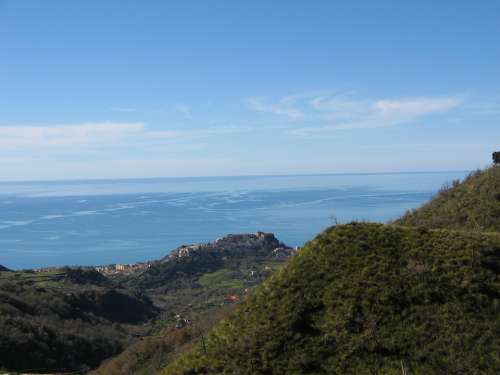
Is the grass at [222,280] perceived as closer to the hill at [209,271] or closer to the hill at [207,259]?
A: the hill at [209,271]

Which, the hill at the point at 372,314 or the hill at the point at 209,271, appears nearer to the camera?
the hill at the point at 372,314

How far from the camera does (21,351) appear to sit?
35.4 metres

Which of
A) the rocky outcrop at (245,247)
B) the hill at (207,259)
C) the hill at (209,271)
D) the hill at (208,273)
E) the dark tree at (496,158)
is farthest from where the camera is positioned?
the rocky outcrop at (245,247)

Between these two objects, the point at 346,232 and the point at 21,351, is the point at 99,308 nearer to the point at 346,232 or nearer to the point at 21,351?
the point at 21,351

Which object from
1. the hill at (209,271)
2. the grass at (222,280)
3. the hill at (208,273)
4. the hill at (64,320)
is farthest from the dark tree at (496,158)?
the grass at (222,280)

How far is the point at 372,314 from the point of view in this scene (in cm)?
1173

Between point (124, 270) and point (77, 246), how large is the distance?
57076 mm

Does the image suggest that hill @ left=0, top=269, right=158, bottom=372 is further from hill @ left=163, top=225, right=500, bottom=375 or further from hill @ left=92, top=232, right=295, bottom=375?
hill @ left=163, top=225, right=500, bottom=375

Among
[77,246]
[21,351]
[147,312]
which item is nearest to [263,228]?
[77,246]

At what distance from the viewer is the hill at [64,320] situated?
3644 centimetres

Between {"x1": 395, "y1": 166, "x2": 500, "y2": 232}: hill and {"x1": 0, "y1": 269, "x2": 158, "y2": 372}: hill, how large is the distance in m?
25.9

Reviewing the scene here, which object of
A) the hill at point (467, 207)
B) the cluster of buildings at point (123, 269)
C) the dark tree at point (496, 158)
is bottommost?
the cluster of buildings at point (123, 269)

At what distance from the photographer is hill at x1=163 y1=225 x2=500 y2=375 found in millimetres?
10523

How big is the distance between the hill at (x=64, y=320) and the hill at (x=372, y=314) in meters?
22.0
